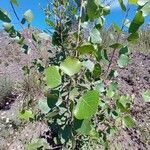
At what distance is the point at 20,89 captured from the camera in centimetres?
604

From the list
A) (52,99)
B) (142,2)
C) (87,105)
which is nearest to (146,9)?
(142,2)

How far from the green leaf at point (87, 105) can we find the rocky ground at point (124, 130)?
2.32 meters

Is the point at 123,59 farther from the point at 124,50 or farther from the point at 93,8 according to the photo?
the point at 93,8

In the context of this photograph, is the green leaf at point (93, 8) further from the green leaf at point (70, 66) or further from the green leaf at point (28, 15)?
the green leaf at point (28, 15)

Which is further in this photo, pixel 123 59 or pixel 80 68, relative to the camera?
pixel 123 59

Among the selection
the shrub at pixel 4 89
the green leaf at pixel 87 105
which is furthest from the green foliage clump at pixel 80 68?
the shrub at pixel 4 89

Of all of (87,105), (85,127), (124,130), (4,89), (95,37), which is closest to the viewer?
(87,105)

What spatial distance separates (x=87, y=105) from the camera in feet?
4.69

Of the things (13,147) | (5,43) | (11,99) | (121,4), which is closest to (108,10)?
(121,4)

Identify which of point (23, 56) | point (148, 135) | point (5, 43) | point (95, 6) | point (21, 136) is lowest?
point (148, 135)

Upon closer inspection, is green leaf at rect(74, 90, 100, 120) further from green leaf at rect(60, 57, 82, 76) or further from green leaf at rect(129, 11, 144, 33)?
green leaf at rect(129, 11, 144, 33)

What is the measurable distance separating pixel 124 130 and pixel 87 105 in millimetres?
3498

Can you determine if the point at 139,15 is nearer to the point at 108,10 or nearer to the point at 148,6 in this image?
the point at 148,6

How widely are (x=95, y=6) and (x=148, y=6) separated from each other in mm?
186
